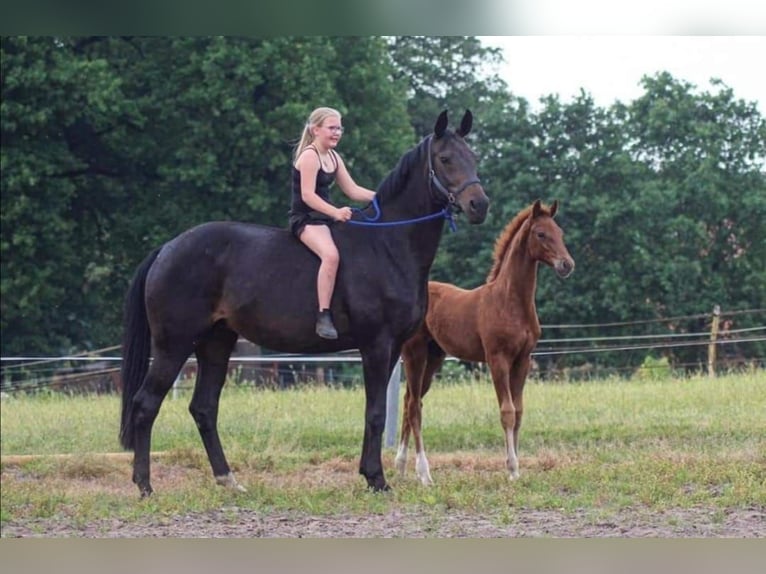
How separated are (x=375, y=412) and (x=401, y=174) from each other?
1.67 metres

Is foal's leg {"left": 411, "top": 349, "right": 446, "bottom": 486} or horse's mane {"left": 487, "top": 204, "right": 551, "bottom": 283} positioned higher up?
horse's mane {"left": 487, "top": 204, "right": 551, "bottom": 283}

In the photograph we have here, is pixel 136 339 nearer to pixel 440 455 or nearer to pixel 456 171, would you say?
pixel 456 171

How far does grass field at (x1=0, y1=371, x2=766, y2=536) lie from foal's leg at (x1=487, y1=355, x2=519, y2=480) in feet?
Answer: 0.54

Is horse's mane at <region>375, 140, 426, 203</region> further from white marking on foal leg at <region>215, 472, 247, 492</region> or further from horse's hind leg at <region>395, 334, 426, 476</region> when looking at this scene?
white marking on foal leg at <region>215, 472, 247, 492</region>

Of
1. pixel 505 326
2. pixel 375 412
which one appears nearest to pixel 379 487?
pixel 375 412

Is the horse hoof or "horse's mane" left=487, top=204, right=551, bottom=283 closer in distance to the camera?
the horse hoof

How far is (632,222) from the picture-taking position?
2517 centimetres

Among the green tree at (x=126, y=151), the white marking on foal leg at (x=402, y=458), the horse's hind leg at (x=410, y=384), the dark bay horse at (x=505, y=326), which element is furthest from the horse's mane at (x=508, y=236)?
the green tree at (x=126, y=151)

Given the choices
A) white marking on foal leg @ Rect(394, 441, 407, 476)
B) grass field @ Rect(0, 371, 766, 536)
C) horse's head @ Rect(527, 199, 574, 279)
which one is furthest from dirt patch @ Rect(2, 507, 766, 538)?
horse's head @ Rect(527, 199, 574, 279)

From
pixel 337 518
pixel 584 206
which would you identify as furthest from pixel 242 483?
pixel 584 206

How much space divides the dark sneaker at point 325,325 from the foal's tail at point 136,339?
1402 mm

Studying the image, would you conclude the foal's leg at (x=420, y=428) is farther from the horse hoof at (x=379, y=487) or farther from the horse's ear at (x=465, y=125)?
the horse's ear at (x=465, y=125)

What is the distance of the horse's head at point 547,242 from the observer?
898 cm

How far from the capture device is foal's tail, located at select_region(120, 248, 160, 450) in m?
8.78
